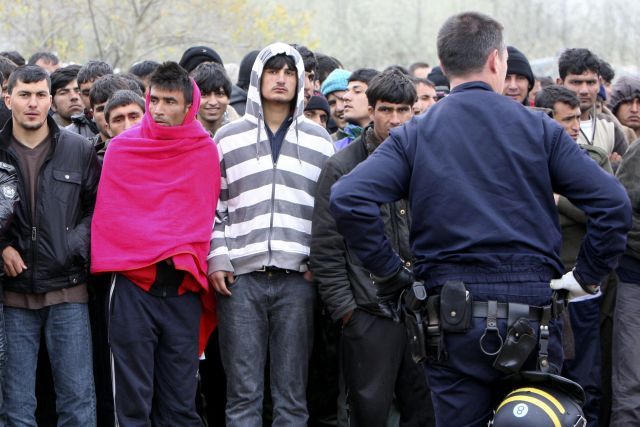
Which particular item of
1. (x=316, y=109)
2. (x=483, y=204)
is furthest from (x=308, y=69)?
(x=483, y=204)

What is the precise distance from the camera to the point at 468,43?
4691 mm

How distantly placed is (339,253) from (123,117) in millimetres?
1818

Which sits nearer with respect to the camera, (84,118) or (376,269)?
(376,269)

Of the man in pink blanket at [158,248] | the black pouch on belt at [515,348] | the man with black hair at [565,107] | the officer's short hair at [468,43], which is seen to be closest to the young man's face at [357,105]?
the man with black hair at [565,107]

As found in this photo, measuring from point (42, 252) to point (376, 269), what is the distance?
7.45 ft

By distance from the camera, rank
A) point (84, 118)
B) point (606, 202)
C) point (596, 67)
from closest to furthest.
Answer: point (606, 202) < point (84, 118) < point (596, 67)

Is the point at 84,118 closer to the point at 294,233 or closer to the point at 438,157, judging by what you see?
the point at 294,233

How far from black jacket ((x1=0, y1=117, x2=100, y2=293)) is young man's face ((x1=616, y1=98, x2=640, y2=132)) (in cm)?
432

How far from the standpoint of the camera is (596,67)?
8.51 m

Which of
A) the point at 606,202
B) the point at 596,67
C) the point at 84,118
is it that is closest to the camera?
the point at 606,202

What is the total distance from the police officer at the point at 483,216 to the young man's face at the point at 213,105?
111 inches

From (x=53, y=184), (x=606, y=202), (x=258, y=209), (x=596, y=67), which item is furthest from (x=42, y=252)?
(x=596, y=67)

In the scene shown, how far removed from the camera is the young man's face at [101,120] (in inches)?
280

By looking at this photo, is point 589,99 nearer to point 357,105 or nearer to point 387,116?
point 357,105
